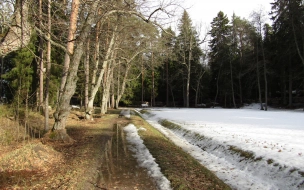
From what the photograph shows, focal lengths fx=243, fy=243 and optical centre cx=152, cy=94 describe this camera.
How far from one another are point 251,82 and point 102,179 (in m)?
43.5

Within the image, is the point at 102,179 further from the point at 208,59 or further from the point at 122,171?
the point at 208,59

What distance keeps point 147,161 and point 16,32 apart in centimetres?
558

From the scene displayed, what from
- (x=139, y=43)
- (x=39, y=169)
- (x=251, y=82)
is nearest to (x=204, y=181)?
(x=39, y=169)

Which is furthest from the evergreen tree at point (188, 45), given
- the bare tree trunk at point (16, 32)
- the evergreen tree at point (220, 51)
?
the bare tree trunk at point (16, 32)

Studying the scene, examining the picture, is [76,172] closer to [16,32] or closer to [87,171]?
[87,171]

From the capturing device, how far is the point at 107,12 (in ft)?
32.1

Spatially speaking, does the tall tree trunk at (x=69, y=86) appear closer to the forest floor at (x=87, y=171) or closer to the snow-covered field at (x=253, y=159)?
the forest floor at (x=87, y=171)

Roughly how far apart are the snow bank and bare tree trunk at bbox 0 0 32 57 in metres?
5.07

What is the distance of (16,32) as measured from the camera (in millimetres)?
7109

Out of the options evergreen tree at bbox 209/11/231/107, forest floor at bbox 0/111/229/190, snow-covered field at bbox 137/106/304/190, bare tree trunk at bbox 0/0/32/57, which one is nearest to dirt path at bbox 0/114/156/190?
forest floor at bbox 0/111/229/190

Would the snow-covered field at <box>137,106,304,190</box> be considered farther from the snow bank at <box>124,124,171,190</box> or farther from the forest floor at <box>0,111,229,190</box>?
the snow bank at <box>124,124,171,190</box>

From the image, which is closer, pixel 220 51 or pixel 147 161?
pixel 147 161

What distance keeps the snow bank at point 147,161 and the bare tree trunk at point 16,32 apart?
16.6 ft

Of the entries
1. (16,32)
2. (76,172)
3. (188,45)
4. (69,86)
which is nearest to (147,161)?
(76,172)
